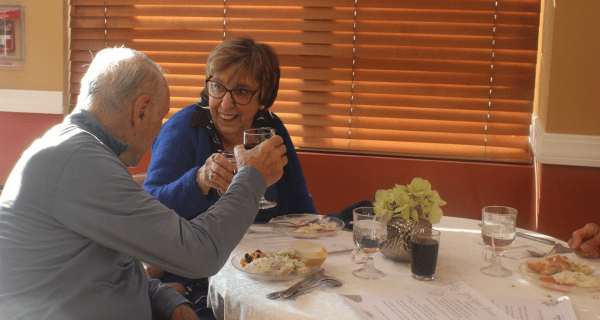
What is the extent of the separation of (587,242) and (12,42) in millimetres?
3385

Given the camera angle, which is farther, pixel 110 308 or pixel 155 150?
pixel 155 150

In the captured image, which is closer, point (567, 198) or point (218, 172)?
point (218, 172)

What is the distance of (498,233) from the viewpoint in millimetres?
1306

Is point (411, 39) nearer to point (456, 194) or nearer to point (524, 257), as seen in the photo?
point (456, 194)

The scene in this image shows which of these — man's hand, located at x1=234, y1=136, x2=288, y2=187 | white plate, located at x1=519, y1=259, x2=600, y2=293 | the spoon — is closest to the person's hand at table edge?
white plate, located at x1=519, y1=259, x2=600, y2=293

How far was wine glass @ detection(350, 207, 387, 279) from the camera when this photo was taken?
4.14 feet

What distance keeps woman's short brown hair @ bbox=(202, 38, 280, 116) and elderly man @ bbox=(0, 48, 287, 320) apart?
0.83 metres

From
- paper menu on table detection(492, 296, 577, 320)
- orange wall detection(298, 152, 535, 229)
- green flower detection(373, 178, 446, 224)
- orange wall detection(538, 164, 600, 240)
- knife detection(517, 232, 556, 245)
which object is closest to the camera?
paper menu on table detection(492, 296, 577, 320)

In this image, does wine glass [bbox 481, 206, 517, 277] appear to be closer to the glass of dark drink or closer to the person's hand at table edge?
the glass of dark drink

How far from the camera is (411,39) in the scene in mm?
2891

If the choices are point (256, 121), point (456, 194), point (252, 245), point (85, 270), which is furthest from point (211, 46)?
point (85, 270)

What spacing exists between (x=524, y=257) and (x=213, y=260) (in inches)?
36.1

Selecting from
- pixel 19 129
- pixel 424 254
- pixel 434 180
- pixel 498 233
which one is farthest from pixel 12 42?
pixel 498 233

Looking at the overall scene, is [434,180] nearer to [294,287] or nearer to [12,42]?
[294,287]
